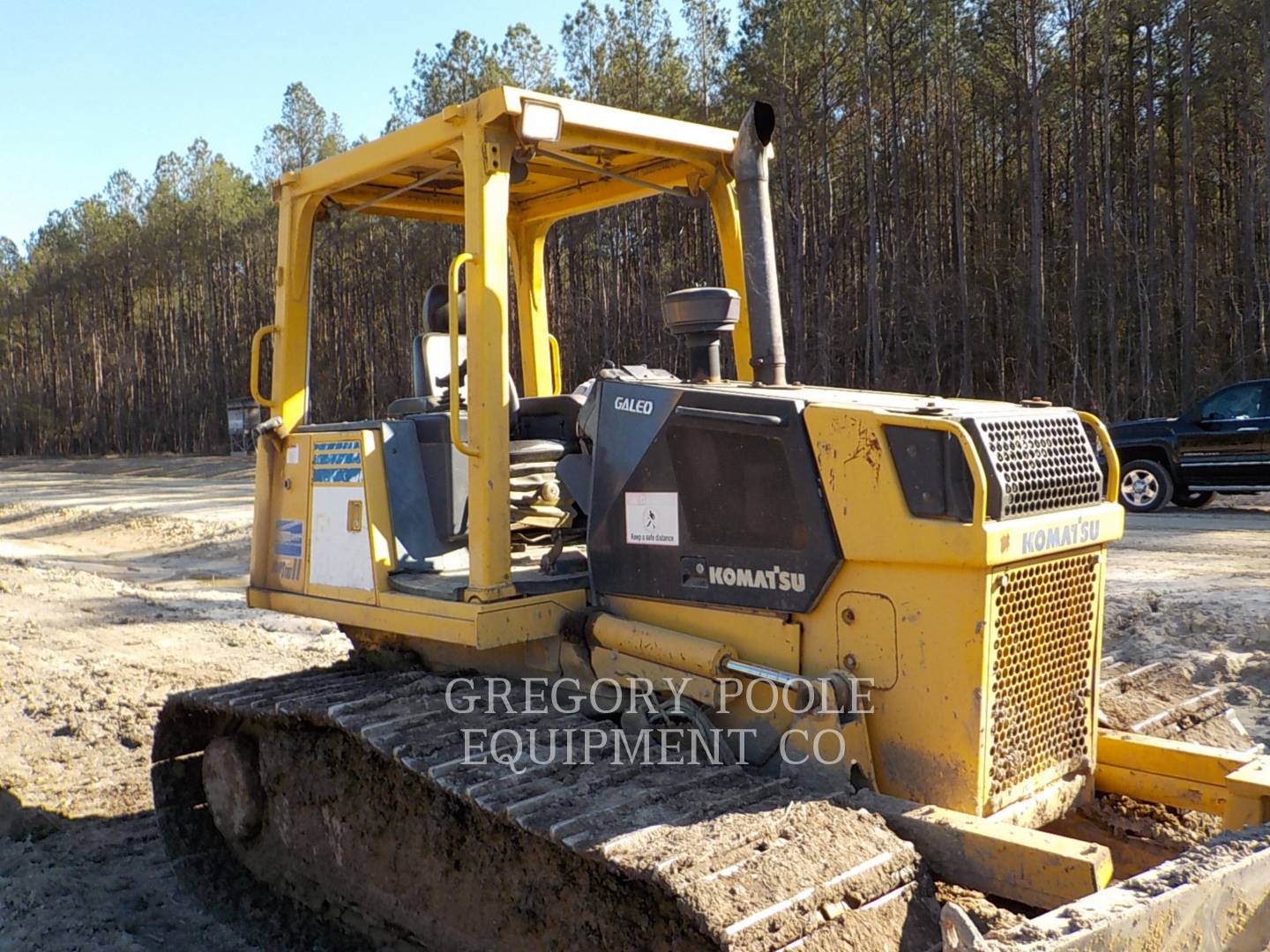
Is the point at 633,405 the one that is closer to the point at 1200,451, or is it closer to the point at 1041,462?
the point at 1041,462

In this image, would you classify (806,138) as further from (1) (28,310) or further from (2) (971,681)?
(1) (28,310)

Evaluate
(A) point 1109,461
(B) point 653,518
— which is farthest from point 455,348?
(A) point 1109,461

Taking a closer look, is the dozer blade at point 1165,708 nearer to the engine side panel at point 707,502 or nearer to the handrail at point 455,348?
the engine side panel at point 707,502

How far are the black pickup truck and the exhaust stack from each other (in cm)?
1168

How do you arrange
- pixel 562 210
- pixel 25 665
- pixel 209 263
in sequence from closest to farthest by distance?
pixel 562 210, pixel 25 665, pixel 209 263

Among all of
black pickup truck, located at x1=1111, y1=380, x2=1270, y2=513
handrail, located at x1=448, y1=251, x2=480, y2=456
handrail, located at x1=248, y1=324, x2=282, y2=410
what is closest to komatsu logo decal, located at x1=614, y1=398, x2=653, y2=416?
handrail, located at x1=448, y1=251, x2=480, y2=456

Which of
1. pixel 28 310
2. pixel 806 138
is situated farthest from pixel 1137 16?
pixel 28 310

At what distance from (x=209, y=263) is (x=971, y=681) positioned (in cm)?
5535

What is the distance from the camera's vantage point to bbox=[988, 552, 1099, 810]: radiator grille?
298cm

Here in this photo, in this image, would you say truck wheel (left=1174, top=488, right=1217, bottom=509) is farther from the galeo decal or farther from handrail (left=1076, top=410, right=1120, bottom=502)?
the galeo decal

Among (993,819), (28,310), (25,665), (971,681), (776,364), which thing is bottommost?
(25,665)

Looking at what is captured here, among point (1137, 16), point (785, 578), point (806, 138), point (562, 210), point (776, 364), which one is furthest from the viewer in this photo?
point (806, 138)

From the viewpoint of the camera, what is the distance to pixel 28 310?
64.5m

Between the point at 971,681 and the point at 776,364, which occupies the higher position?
the point at 776,364
